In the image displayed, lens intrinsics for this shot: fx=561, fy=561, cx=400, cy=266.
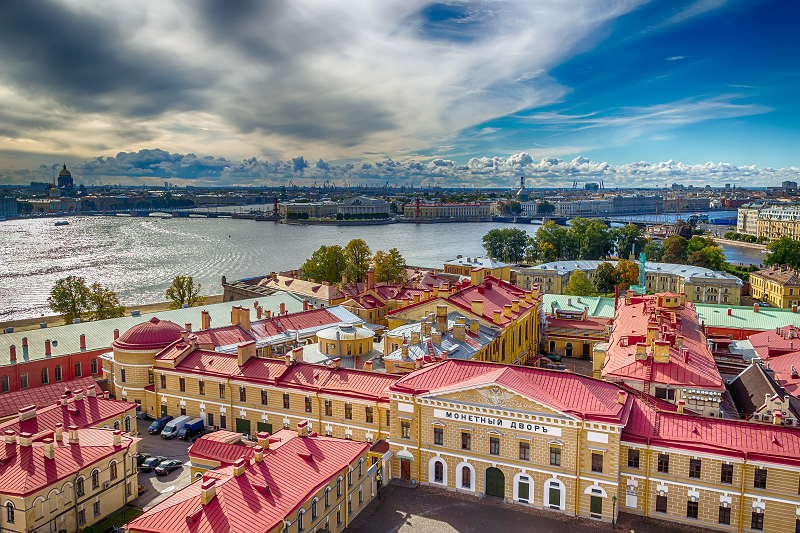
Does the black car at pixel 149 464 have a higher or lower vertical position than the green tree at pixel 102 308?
lower

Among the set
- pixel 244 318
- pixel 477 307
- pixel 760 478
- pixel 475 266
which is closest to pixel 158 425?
pixel 244 318

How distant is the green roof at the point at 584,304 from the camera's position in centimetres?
4659

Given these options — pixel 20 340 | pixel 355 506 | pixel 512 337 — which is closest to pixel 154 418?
pixel 20 340

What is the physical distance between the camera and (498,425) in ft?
65.4

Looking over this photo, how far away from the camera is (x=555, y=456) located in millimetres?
19422

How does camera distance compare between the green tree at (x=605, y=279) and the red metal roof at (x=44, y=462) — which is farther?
the green tree at (x=605, y=279)

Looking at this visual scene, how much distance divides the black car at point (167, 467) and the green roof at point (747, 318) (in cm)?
3619

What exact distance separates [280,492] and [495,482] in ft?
26.7

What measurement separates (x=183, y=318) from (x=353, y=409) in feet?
67.1

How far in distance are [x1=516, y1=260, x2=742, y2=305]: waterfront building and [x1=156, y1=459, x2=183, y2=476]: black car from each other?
54.8 m

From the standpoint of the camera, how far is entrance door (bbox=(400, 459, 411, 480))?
21.9 metres

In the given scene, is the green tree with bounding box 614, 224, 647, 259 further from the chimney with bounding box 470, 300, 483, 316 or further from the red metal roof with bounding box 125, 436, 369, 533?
the red metal roof with bounding box 125, 436, 369, 533

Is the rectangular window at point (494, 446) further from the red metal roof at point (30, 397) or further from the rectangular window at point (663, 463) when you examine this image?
the red metal roof at point (30, 397)

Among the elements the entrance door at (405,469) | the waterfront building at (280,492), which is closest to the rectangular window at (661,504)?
the entrance door at (405,469)
